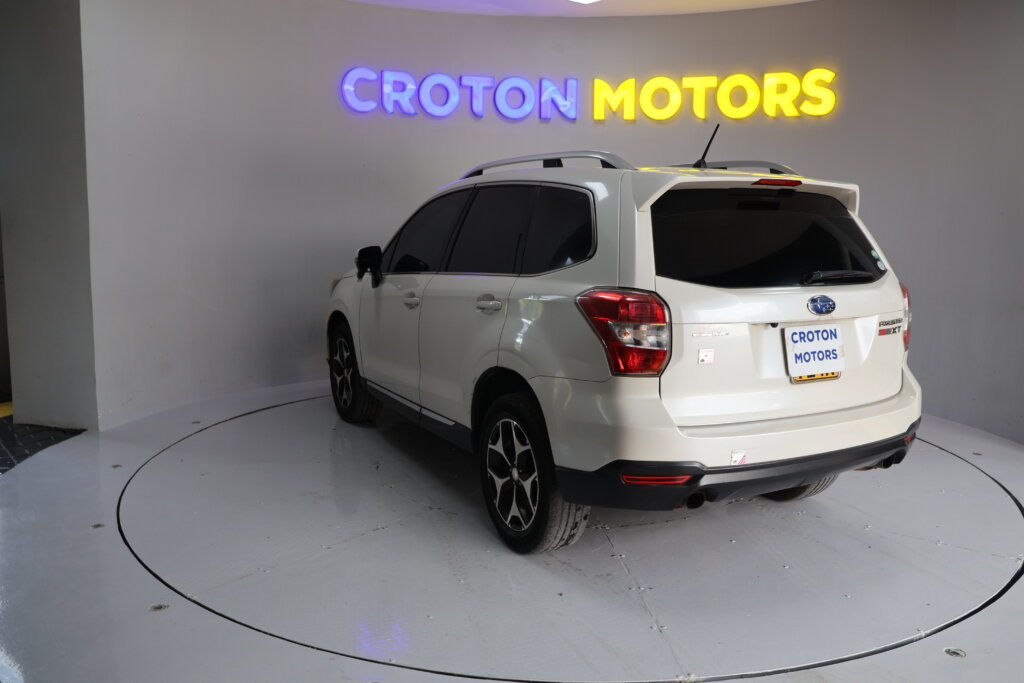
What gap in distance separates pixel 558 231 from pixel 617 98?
4041mm

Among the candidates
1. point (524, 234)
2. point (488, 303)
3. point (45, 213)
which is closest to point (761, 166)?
point (524, 234)

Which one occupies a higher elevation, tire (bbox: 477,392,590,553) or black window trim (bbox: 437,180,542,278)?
black window trim (bbox: 437,180,542,278)

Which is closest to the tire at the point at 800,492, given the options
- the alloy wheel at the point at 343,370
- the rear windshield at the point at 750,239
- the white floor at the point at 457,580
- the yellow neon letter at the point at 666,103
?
the white floor at the point at 457,580

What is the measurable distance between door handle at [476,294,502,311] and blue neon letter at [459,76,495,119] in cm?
383

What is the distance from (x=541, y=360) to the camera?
9.56 feet

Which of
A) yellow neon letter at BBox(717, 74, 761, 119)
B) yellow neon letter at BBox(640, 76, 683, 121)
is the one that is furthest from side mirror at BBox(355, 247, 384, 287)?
yellow neon letter at BBox(717, 74, 761, 119)

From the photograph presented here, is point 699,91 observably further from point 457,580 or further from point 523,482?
point 457,580

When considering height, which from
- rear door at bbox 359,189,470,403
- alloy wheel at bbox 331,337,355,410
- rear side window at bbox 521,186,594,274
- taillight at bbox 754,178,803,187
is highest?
taillight at bbox 754,178,803,187

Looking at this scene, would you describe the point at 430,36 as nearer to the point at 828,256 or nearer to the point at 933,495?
the point at 828,256

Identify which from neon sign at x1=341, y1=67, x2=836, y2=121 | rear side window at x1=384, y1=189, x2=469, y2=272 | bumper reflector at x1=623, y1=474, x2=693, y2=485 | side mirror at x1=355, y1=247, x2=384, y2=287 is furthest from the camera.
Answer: neon sign at x1=341, y1=67, x2=836, y2=121

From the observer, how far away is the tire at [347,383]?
506cm

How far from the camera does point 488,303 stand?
10.9ft

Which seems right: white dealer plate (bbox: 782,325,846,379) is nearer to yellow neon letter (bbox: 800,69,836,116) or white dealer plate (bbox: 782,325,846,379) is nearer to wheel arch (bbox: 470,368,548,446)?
wheel arch (bbox: 470,368,548,446)

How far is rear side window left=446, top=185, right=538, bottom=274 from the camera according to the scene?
3375mm
